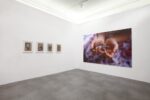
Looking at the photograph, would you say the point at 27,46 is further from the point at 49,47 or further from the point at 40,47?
the point at 49,47

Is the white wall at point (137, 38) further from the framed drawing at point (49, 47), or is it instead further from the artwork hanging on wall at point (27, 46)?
the artwork hanging on wall at point (27, 46)

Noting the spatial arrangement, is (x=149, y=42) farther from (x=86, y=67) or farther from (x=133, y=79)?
(x=86, y=67)

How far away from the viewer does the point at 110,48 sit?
4.80m

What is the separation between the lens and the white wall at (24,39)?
130 inches

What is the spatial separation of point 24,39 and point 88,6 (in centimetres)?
342

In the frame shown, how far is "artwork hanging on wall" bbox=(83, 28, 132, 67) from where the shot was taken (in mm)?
4207

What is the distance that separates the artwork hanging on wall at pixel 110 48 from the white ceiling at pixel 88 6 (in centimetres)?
107

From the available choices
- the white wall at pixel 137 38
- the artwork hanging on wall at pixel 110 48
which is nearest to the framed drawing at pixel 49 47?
the artwork hanging on wall at pixel 110 48

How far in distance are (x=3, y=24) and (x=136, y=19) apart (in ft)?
17.1

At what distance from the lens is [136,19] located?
3951mm

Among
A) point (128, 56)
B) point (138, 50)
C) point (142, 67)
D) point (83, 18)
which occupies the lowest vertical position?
point (142, 67)

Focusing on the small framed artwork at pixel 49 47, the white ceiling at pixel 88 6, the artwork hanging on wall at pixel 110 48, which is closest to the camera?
the white ceiling at pixel 88 6

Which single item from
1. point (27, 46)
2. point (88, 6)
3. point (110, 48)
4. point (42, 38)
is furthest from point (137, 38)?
point (27, 46)

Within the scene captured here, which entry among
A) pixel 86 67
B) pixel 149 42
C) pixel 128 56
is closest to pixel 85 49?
pixel 86 67
